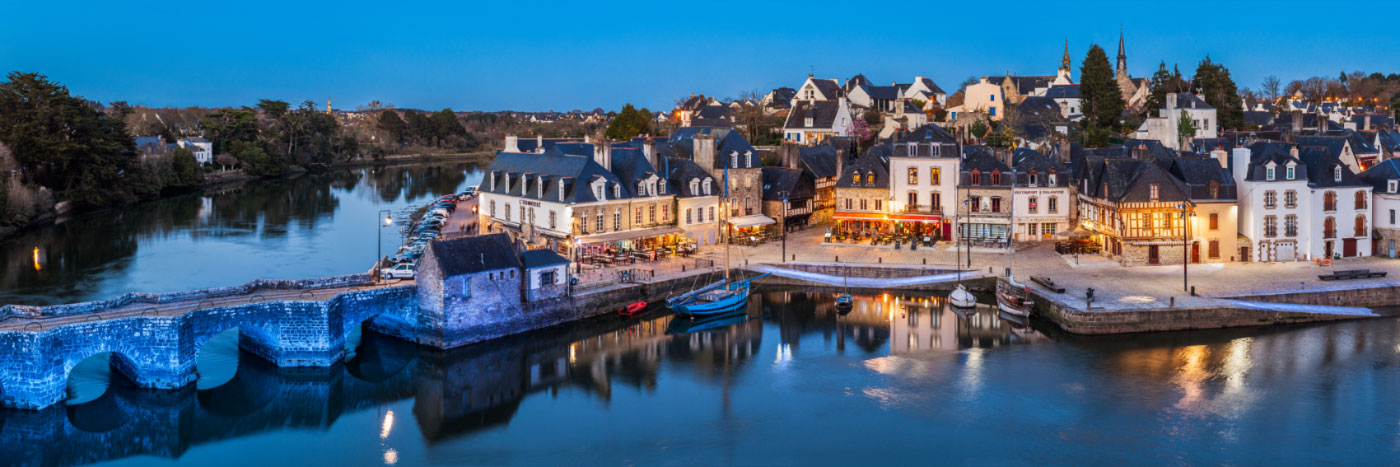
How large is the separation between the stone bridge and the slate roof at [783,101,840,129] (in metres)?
38.6

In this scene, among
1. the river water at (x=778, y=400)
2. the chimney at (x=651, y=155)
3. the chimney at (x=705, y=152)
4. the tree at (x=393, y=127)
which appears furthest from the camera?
the tree at (x=393, y=127)

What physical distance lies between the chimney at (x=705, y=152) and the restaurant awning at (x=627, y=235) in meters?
4.10

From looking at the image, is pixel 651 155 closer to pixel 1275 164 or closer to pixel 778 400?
pixel 778 400

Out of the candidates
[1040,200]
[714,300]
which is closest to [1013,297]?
[714,300]

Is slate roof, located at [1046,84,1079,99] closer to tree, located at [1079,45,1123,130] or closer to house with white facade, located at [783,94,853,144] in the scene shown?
tree, located at [1079,45,1123,130]

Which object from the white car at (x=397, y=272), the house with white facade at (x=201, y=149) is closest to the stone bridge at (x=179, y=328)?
the white car at (x=397, y=272)

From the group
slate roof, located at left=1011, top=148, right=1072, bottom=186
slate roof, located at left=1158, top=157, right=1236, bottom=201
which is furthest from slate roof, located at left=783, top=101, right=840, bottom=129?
slate roof, located at left=1158, top=157, right=1236, bottom=201

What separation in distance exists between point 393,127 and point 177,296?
11538 centimetres

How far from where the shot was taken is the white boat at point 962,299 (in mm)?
35688

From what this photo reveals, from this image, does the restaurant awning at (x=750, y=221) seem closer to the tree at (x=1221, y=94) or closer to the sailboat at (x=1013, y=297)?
the sailboat at (x=1013, y=297)

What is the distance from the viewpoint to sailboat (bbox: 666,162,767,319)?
35.4 metres

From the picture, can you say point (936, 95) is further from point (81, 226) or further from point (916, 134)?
point (81, 226)

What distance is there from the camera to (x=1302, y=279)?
3541 centimetres

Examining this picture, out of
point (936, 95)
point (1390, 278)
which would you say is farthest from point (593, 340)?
point (936, 95)
